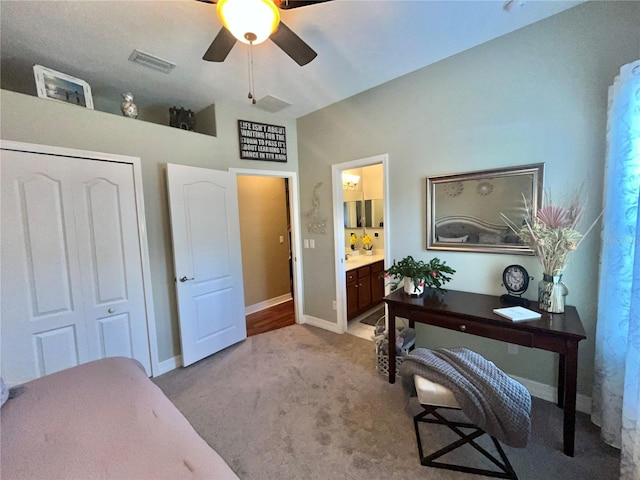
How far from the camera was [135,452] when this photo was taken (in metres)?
0.87

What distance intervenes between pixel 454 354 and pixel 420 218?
4.24ft

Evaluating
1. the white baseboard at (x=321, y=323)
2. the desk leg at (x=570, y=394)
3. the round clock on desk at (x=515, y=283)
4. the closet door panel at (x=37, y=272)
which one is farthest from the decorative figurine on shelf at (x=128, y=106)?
the desk leg at (x=570, y=394)

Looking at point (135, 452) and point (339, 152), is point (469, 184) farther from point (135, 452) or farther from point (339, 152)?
point (135, 452)

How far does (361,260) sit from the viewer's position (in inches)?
155

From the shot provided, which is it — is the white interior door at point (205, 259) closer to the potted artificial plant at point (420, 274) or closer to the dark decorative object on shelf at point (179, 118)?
the dark decorative object on shelf at point (179, 118)

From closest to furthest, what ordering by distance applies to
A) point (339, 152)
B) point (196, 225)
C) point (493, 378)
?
point (493, 378) → point (196, 225) → point (339, 152)

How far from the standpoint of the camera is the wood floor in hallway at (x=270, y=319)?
3.58m

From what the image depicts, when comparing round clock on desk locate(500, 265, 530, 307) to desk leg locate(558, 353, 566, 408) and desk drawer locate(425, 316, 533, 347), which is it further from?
desk leg locate(558, 353, 566, 408)

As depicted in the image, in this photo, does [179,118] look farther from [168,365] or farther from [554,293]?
[554,293]

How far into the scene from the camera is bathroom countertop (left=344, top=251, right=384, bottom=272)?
3.54 m

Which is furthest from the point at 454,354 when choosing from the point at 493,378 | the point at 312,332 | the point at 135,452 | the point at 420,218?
the point at 312,332

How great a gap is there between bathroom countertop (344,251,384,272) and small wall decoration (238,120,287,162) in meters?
1.64

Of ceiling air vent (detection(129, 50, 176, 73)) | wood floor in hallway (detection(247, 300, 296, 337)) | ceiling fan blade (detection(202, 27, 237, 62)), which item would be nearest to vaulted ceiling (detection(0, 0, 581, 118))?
ceiling air vent (detection(129, 50, 176, 73))

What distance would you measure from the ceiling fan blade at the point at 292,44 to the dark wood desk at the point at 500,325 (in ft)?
6.03
